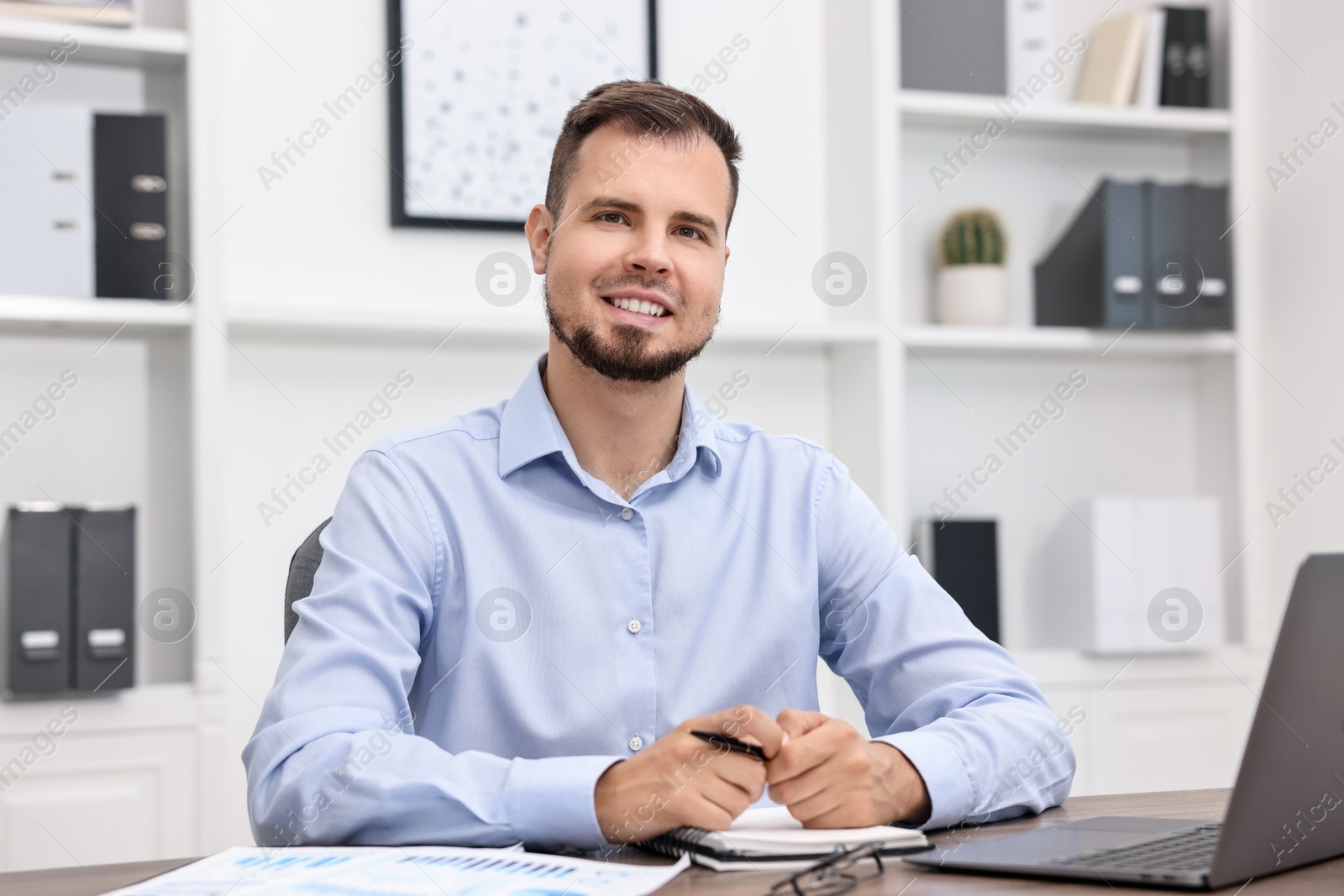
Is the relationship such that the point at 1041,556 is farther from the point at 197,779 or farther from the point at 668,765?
the point at 668,765

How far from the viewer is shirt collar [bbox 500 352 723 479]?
1.46 meters

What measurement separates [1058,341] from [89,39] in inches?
79.4

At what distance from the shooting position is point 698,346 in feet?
5.18

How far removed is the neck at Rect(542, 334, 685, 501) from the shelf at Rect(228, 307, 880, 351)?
0.92 meters

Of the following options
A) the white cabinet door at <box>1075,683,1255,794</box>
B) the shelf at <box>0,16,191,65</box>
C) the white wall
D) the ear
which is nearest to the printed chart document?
the ear

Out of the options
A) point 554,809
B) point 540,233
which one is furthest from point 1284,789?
point 540,233

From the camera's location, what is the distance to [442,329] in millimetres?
2438

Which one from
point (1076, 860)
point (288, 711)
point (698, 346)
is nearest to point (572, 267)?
point (698, 346)

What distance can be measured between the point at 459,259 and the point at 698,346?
3.73 ft

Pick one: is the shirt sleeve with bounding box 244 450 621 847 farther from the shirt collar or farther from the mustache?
the mustache

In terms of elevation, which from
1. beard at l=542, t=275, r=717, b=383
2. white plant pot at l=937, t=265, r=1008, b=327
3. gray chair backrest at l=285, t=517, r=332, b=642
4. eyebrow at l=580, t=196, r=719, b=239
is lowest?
gray chair backrest at l=285, t=517, r=332, b=642

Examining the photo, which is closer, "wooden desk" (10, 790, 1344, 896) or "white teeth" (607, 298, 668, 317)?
"wooden desk" (10, 790, 1344, 896)

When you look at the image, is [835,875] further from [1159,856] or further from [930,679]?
[930,679]

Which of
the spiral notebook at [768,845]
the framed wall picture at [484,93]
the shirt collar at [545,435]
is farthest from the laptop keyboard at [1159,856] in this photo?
the framed wall picture at [484,93]
